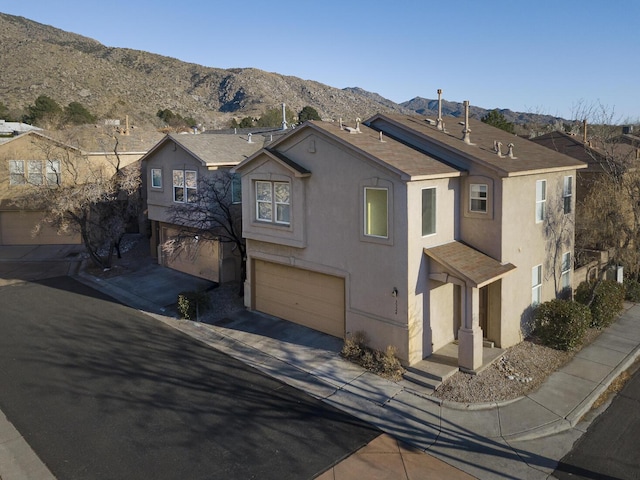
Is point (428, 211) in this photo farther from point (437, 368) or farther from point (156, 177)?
point (156, 177)

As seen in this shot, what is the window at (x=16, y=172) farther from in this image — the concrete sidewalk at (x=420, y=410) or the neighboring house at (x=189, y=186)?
the concrete sidewalk at (x=420, y=410)

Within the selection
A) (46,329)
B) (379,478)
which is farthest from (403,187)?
(46,329)

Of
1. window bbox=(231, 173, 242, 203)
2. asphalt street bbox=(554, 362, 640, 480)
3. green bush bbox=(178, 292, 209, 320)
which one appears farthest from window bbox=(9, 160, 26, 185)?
asphalt street bbox=(554, 362, 640, 480)

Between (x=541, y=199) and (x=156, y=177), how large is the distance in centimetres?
1720

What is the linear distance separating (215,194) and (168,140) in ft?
15.2

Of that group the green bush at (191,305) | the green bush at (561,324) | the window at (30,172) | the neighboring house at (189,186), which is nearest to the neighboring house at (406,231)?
the green bush at (561,324)

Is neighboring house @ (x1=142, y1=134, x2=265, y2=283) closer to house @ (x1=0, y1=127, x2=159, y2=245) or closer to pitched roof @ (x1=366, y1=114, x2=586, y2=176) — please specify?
house @ (x1=0, y1=127, x2=159, y2=245)

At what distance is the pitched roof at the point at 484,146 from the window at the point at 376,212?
295 cm

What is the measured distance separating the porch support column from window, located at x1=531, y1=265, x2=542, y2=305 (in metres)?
4.16

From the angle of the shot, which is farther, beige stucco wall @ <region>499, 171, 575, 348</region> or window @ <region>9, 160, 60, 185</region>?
window @ <region>9, 160, 60, 185</region>

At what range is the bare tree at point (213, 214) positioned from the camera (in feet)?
66.1

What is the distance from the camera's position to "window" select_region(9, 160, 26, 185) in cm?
2890

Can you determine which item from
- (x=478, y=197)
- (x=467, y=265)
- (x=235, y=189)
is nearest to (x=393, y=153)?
(x=478, y=197)

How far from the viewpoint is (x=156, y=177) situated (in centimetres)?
2442
